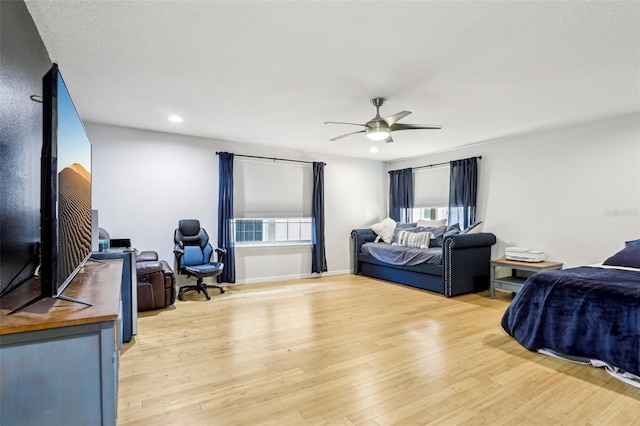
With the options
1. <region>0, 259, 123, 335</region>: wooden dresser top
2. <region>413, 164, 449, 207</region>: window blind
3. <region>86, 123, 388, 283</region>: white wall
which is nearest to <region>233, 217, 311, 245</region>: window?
<region>86, 123, 388, 283</region>: white wall

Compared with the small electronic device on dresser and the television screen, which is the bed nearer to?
the small electronic device on dresser

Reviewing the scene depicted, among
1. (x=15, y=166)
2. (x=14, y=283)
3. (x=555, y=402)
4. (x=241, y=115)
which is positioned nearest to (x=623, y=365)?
(x=555, y=402)

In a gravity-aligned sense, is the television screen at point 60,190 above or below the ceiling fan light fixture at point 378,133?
below

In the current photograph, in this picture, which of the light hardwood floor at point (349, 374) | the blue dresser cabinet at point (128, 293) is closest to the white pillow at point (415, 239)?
the light hardwood floor at point (349, 374)

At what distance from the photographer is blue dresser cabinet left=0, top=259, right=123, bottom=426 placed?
1.05 meters

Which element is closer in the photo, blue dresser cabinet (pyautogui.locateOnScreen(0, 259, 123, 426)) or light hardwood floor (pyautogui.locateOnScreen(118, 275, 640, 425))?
blue dresser cabinet (pyautogui.locateOnScreen(0, 259, 123, 426))

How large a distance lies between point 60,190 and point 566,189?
18.0 ft

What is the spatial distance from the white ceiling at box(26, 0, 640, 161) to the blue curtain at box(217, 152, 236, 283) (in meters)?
1.09

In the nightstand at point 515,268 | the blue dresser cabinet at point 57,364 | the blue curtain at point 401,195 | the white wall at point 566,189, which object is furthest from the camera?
the blue curtain at point 401,195

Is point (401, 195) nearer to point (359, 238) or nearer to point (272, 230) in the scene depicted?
point (359, 238)

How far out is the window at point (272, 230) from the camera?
18.6 ft

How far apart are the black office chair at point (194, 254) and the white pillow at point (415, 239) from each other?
3.06m

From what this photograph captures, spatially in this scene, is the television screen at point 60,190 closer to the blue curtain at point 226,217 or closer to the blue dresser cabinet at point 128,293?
the blue dresser cabinet at point 128,293

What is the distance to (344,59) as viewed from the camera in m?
Result: 2.55
